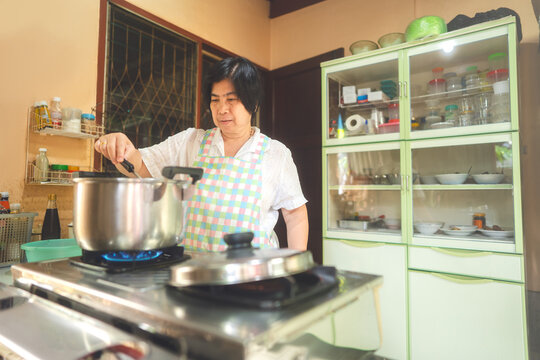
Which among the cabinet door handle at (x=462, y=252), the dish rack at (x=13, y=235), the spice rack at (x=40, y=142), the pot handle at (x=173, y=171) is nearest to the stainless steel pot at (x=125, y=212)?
the pot handle at (x=173, y=171)

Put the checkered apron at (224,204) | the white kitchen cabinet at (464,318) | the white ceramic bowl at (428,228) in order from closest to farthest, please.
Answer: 1. the checkered apron at (224,204)
2. the white kitchen cabinet at (464,318)
3. the white ceramic bowl at (428,228)

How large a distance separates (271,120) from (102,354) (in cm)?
323

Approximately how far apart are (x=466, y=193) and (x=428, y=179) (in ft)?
0.99

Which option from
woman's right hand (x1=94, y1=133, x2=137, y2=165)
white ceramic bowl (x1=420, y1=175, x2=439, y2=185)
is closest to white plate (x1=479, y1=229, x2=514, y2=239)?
white ceramic bowl (x1=420, y1=175, x2=439, y2=185)

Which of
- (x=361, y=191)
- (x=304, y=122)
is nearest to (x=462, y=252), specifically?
(x=361, y=191)

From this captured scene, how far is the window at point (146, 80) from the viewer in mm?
2266

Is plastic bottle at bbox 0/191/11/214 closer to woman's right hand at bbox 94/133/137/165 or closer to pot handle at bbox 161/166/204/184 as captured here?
woman's right hand at bbox 94/133/137/165

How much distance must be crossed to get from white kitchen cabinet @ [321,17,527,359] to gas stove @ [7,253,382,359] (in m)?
1.75

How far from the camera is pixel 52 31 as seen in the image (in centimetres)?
191

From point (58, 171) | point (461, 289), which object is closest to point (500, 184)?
point (461, 289)

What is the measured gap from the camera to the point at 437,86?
2459 millimetres

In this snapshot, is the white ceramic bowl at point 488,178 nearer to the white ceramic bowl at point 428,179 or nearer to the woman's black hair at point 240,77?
the white ceramic bowl at point 428,179

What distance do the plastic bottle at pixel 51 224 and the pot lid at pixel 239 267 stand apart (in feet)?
4.82

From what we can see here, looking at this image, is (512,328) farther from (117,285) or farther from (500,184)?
(117,285)
